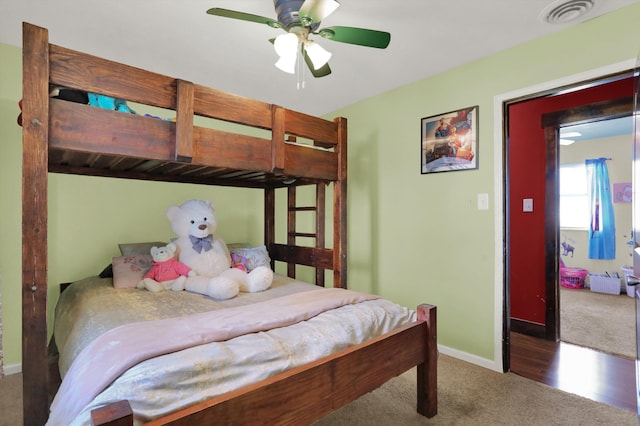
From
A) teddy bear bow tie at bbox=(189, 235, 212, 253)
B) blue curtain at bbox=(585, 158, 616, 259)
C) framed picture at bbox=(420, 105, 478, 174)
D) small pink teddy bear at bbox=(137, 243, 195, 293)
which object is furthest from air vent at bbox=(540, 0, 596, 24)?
blue curtain at bbox=(585, 158, 616, 259)

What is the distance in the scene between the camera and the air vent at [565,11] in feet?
5.75

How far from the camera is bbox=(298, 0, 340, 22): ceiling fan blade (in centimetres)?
135

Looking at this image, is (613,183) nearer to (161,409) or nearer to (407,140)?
(407,140)

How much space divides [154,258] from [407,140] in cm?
230

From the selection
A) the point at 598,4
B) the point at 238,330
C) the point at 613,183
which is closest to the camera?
the point at 238,330

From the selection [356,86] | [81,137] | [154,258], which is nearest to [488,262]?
[356,86]

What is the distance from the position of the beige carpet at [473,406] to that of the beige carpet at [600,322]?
114cm

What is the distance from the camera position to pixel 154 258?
2201 millimetres

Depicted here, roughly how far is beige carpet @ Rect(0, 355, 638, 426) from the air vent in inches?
89.8

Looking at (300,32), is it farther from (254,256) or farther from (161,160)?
(254,256)

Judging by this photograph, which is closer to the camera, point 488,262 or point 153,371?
point 153,371

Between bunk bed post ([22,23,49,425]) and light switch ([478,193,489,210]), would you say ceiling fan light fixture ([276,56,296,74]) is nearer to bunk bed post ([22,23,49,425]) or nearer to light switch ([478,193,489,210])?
bunk bed post ([22,23,49,425])

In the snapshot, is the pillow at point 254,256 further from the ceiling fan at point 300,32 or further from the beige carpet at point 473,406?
the ceiling fan at point 300,32

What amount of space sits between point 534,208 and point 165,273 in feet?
10.8
